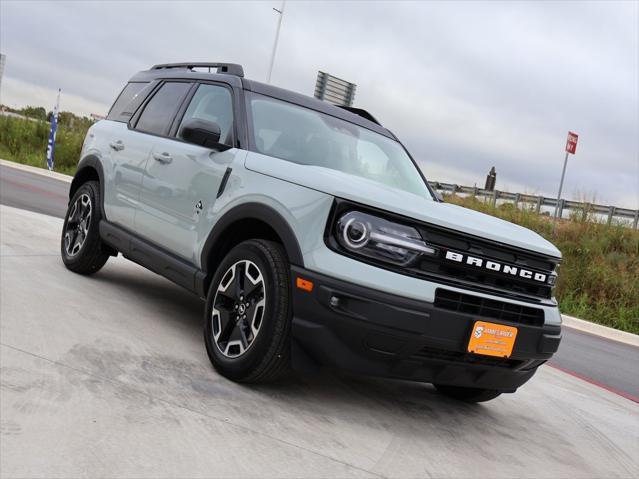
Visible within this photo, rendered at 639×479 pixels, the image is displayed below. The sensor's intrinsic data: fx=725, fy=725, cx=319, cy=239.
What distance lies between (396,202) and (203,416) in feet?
4.61

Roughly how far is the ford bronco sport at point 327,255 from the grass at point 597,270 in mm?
10065

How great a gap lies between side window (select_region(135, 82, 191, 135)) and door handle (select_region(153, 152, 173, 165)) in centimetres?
26

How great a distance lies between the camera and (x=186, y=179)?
4.84 meters

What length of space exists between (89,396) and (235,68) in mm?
2788

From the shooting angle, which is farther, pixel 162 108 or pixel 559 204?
pixel 559 204

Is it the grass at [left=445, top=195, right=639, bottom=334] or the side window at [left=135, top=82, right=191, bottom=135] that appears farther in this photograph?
the grass at [left=445, top=195, right=639, bottom=334]

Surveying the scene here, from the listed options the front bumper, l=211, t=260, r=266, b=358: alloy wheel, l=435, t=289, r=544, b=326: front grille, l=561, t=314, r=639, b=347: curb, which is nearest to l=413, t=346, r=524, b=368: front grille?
the front bumper

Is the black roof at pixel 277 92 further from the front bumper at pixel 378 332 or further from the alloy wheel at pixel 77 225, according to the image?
the front bumper at pixel 378 332

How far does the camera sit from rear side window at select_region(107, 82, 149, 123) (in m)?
6.30

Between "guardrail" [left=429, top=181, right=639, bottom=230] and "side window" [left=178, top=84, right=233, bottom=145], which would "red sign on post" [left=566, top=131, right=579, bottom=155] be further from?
"side window" [left=178, top=84, right=233, bottom=145]

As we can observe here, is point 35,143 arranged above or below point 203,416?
above

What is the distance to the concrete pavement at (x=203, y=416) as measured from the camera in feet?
9.55

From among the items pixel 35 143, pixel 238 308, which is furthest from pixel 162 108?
pixel 35 143

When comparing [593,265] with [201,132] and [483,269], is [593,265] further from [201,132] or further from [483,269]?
[201,132]
